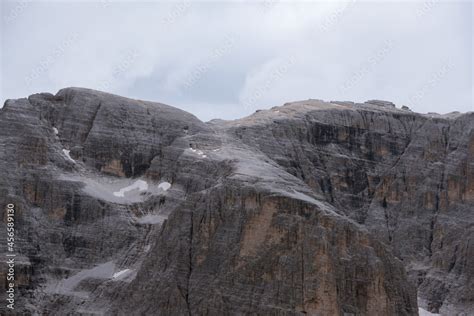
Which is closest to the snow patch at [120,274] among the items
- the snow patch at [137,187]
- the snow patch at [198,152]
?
the snow patch at [137,187]

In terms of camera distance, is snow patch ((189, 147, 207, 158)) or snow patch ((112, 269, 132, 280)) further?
snow patch ((189, 147, 207, 158))

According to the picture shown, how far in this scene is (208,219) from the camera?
540ft

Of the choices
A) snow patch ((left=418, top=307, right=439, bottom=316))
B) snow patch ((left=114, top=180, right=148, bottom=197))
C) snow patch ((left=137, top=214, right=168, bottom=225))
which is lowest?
snow patch ((left=418, top=307, right=439, bottom=316))

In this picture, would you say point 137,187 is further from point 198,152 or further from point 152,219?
point 198,152

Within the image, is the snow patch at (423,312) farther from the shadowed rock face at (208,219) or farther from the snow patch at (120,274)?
the snow patch at (120,274)

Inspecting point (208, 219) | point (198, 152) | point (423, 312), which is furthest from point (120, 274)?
point (423, 312)

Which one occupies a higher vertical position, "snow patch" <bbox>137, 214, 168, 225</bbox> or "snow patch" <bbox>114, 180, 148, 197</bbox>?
"snow patch" <bbox>114, 180, 148, 197</bbox>

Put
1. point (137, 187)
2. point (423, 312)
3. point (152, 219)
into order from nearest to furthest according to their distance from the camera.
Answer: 1. point (152, 219)
2. point (137, 187)
3. point (423, 312)

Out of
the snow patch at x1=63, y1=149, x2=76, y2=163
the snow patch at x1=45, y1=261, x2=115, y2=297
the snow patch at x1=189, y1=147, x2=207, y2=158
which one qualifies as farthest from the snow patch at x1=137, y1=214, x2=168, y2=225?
the snow patch at x1=63, y1=149, x2=76, y2=163

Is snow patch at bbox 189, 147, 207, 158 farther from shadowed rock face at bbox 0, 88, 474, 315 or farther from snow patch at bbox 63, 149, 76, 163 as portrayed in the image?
snow patch at bbox 63, 149, 76, 163

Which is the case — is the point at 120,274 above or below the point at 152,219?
below

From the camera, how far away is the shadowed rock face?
159875mm

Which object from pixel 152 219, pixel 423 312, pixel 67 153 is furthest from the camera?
pixel 423 312

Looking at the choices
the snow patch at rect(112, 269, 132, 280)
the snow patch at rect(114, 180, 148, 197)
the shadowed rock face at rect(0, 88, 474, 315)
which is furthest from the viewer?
the snow patch at rect(114, 180, 148, 197)
